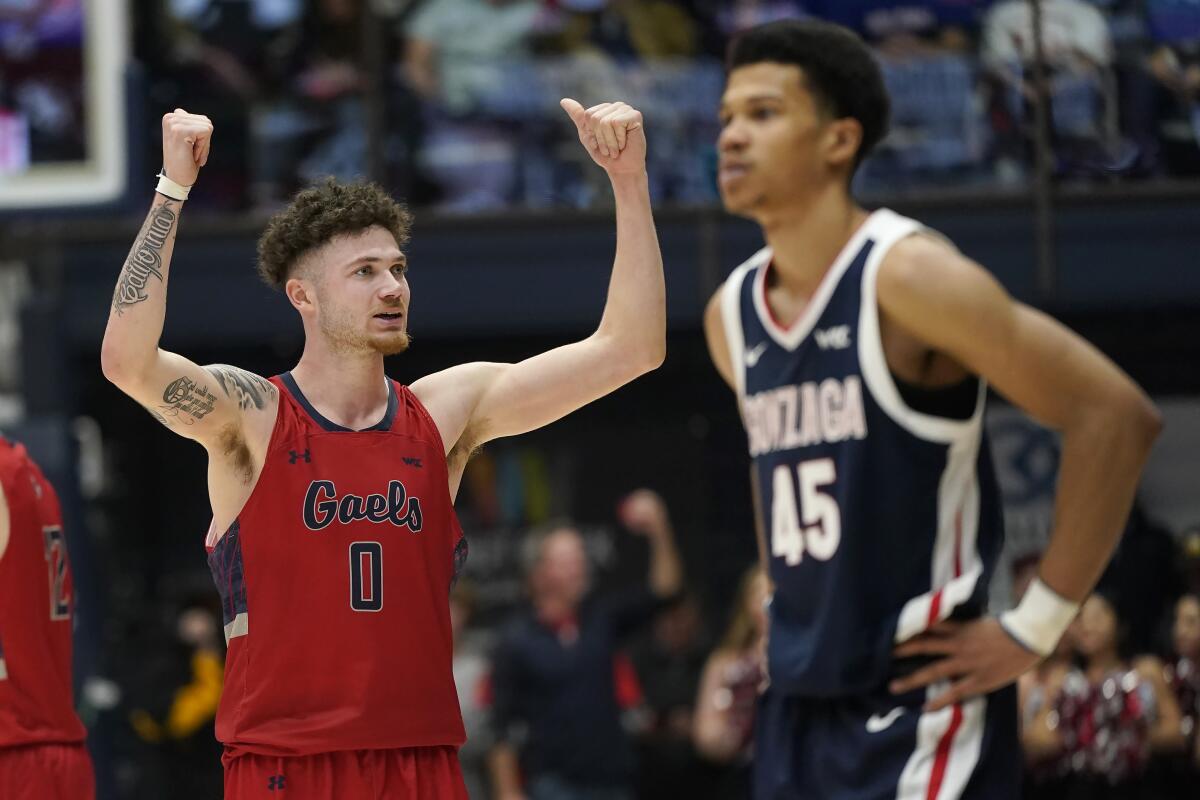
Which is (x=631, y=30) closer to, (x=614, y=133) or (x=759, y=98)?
(x=614, y=133)

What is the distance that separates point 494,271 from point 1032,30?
9.90 feet

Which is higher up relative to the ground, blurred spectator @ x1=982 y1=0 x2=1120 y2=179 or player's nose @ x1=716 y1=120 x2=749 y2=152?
blurred spectator @ x1=982 y1=0 x2=1120 y2=179

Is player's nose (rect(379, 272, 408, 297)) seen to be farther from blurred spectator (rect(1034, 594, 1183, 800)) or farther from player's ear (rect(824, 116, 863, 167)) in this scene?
blurred spectator (rect(1034, 594, 1183, 800))

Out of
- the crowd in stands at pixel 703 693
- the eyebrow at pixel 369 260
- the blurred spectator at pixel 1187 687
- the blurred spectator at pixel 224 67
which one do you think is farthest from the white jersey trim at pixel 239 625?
the blurred spectator at pixel 224 67

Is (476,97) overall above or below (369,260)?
above

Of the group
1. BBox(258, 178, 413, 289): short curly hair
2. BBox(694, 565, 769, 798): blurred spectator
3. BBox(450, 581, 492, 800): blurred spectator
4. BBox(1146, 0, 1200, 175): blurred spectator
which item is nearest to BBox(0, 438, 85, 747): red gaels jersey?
BBox(258, 178, 413, 289): short curly hair

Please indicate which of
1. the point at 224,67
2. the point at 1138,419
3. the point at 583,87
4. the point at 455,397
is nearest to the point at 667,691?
the point at 583,87

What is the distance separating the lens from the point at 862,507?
3.46 m

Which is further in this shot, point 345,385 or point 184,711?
point 184,711

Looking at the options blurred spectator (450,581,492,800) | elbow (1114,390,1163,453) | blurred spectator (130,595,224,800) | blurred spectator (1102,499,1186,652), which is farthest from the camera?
blurred spectator (450,581,492,800)

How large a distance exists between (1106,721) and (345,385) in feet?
15.8

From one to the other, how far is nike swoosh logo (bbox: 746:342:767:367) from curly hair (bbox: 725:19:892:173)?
0.40m

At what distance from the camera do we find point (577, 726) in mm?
8797

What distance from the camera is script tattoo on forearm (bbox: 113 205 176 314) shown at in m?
3.79
